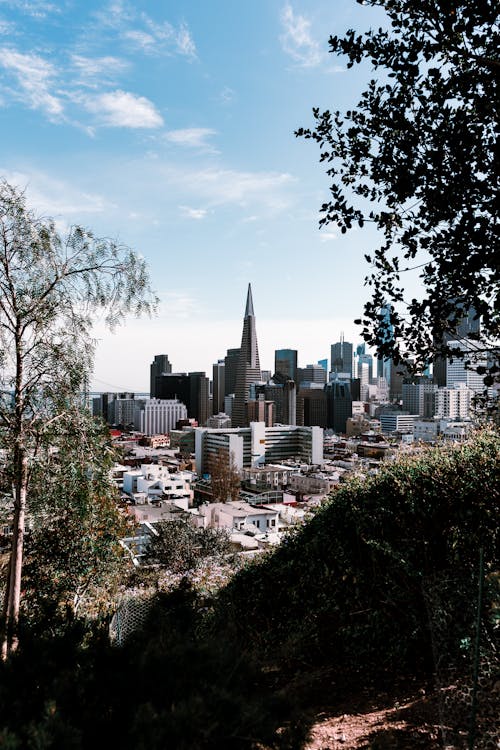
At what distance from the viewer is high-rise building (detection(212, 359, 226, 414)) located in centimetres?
13112

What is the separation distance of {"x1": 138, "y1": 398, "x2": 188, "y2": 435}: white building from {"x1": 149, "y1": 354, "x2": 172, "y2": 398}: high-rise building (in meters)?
21.3

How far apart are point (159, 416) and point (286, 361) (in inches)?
1844

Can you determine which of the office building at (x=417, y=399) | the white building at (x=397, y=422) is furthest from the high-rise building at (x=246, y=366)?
the office building at (x=417, y=399)

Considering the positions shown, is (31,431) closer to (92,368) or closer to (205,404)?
A: (92,368)

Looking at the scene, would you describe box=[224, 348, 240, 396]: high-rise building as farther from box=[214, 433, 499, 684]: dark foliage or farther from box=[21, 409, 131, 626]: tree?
box=[214, 433, 499, 684]: dark foliage

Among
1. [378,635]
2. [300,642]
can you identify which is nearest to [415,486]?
[378,635]

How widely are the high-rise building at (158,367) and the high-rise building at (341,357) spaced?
52.9 metres

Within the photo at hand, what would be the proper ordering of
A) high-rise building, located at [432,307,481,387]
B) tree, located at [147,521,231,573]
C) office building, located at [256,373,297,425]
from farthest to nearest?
office building, located at [256,373,297,425]
tree, located at [147,521,231,573]
high-rise building, located at [432,307,481,387]

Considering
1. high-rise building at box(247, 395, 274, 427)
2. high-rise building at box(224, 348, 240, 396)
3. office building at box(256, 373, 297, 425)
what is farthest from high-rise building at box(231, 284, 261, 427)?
high-rise building at box(224, 348, 240, 396)

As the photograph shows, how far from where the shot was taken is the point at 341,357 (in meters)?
167

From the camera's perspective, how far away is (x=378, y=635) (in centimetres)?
361

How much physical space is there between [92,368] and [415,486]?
302cm

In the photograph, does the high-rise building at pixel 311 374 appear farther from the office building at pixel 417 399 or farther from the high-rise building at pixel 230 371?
the office building at pixel 417 399

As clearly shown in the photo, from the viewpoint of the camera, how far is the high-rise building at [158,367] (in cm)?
13360
